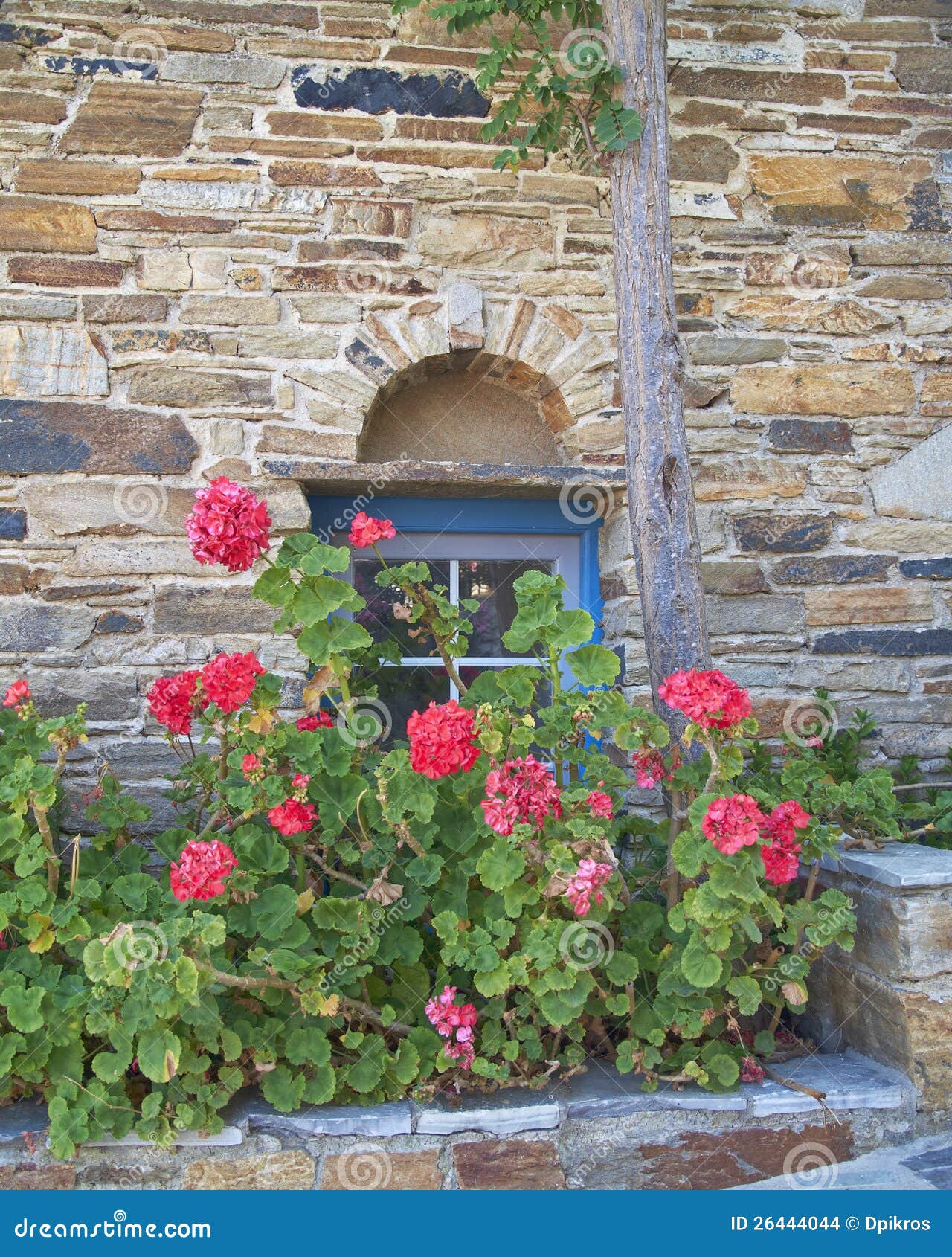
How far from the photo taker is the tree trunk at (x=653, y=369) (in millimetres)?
2410

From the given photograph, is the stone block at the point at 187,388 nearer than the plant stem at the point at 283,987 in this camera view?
No

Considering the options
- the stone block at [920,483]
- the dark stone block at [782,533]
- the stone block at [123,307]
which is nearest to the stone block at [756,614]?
the dark stone block at [782,533]

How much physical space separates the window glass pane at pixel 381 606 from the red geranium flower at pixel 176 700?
3.57 feet

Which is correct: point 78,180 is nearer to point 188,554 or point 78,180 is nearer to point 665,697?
point 188,554

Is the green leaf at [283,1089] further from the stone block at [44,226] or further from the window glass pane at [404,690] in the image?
the stone block at [44,226]

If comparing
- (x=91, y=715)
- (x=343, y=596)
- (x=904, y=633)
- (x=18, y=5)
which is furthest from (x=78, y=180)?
(x=904, y=633)

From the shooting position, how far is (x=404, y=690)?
10.5 feet

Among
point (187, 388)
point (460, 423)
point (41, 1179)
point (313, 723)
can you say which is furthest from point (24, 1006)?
point (460, 423)

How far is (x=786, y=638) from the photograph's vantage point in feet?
10.3

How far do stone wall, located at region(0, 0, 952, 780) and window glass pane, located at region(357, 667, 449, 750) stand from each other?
379 mm

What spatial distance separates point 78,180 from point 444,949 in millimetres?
2541

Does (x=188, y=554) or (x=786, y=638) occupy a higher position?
(x=188, y=554)

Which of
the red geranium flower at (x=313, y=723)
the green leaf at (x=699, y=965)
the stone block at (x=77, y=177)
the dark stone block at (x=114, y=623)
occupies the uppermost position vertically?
the stone block at (x=77, y=177)

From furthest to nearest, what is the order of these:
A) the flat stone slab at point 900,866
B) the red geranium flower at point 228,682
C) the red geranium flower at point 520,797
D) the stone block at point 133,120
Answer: the stone block at point 133,120
the flat stone slab at point 900,866
the red geranium flower at point 228,682
the red geranium flower at point 520,797
